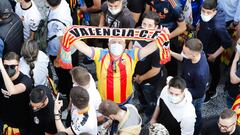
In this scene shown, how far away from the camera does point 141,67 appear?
17.3 feet

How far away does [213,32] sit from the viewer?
5.58 m

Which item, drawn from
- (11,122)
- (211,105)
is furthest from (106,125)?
(211,105)

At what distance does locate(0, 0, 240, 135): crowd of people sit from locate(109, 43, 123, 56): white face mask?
0.01 meters

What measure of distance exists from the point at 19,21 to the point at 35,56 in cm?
65

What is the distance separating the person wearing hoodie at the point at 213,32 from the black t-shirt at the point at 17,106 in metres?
2.37

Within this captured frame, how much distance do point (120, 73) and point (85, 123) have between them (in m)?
0.87

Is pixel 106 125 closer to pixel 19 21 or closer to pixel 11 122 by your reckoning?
pixel 11 122

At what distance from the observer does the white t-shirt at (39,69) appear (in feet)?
15.7

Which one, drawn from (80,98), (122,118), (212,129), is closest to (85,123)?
(80,98)

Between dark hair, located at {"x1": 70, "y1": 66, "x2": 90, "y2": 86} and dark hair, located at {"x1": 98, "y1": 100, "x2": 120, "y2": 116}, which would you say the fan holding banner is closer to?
dark hair, located at {"x1": 70, "y1": 66, "x2": 90, "y2": 86}

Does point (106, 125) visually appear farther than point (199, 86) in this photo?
No

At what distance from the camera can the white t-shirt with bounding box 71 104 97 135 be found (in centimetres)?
414

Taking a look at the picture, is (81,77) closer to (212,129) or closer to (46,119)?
(46,119)

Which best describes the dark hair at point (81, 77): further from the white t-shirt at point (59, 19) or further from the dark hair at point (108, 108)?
the white t-shirt at point (59, 19)
